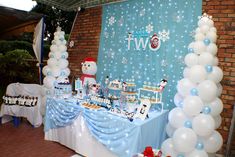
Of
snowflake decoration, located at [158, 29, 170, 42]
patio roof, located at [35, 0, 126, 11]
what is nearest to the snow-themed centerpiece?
snowflake decoration, located at [158, 29, 170, 42]

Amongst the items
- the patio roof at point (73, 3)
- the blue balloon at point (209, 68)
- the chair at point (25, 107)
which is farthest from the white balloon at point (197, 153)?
the patio roof at point (73, 3)

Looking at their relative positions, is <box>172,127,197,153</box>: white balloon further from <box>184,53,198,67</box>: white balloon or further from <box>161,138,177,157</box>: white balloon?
<box>184,53,198,67</box>: white balloon

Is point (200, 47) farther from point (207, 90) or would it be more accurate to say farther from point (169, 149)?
point (169, 149)

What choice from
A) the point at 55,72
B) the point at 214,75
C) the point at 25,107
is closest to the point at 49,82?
the point at 55,72

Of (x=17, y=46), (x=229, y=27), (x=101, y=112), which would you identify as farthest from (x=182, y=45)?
(x=17, y=46)

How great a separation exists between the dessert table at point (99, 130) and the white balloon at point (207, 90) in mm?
691

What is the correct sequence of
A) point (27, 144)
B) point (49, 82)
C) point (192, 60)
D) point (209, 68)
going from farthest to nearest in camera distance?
point (49, 82)
point (27, 144)
point (192, 60)
point (209, 68)

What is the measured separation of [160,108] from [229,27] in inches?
57.3

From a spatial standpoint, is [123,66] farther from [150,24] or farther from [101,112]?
[101,112]

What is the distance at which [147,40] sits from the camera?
338cm

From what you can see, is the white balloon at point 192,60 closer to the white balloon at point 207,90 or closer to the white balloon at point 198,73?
the white balloon at point 198,73

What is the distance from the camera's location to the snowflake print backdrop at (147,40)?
3074 millimetres

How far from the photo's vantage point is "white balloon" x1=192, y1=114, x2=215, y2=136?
2211 mm

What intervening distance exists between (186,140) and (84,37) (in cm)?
311
